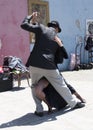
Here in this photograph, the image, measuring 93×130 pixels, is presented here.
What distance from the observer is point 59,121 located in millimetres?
7258

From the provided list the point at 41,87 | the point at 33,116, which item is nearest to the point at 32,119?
the point at 33,116

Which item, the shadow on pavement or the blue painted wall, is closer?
the shadow on pavement

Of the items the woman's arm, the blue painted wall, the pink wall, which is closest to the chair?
the pink wall

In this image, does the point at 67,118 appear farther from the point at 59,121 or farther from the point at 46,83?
the point at 46,83

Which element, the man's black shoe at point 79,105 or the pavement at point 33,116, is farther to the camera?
the man's black shoe at point 79,105

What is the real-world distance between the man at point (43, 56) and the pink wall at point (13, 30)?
5.74 m

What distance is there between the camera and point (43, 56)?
7.40 m

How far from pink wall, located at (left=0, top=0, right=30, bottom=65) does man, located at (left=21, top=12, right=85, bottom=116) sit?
226 inches

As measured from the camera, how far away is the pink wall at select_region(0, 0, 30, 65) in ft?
43.9

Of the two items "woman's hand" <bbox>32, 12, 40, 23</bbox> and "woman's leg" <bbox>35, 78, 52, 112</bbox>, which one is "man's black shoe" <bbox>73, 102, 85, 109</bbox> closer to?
"woman's leg" <bbox>35, 78, 52, 112</bbox>

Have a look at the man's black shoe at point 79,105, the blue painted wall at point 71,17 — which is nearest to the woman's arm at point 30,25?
the man's black shoe at point 79,105

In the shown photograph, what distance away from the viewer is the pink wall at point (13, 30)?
13.4 meters

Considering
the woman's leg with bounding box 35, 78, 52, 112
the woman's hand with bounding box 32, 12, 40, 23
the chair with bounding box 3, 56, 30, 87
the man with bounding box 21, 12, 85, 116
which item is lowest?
the chair with bounding box 3, 56, 30, 87

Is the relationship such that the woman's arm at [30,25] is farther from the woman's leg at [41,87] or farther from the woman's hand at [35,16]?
the woman's leg at [41,87]
